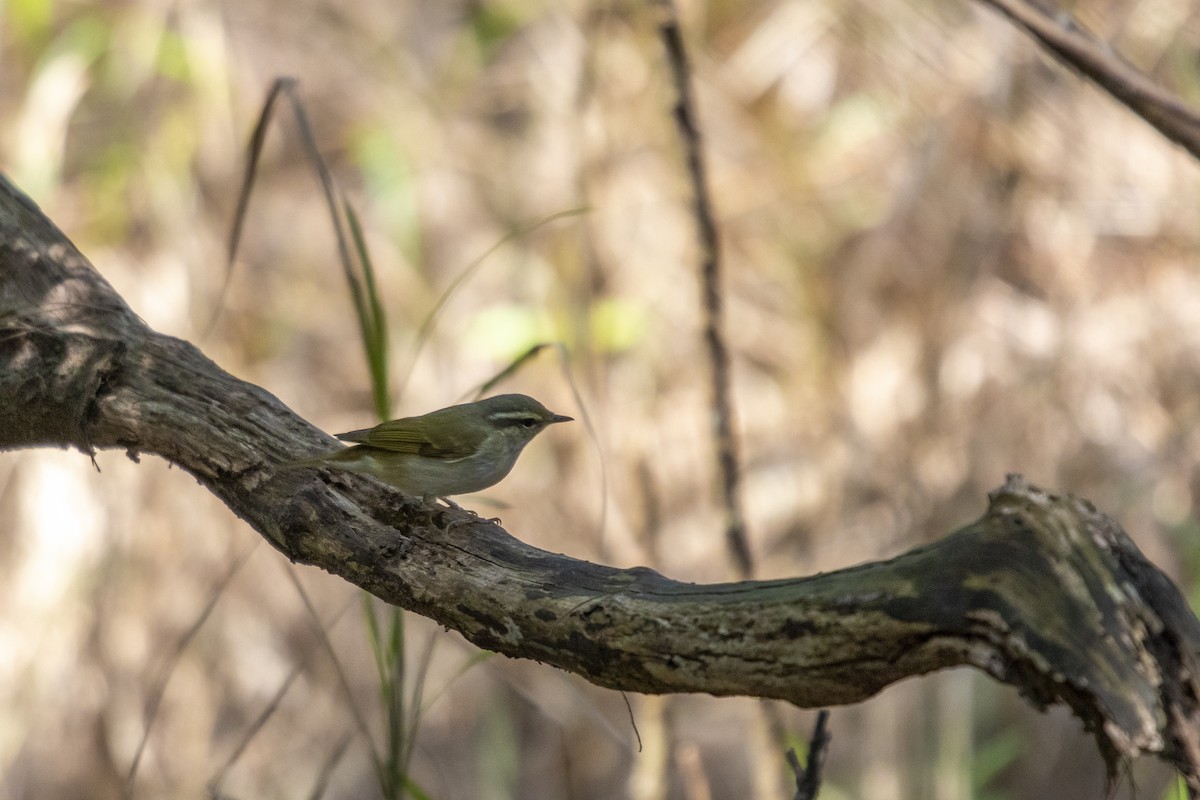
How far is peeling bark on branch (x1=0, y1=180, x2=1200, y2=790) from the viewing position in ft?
4.36

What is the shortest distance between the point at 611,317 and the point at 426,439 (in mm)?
2960

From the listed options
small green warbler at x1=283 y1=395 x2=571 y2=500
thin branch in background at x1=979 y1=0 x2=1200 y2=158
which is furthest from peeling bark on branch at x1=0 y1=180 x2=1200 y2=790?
thin branch in background at x1=979 y1=0 x2=1200 y2=158

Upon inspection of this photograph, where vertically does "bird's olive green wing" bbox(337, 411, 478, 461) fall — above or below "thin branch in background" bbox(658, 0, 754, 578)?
below

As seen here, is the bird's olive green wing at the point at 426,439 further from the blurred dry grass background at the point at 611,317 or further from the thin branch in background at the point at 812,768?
the blurred dry grass background at the point at 611,317

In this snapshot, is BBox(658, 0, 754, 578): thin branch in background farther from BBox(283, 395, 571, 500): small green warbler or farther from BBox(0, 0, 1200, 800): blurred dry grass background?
BBox(0, 0, 1200, 800): blurred dry grass background

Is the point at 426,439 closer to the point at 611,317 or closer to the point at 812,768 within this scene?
the point at 812,768

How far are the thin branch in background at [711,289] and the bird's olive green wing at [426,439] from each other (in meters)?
0.94

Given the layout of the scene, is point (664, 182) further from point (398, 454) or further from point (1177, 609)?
point (1177, 609)

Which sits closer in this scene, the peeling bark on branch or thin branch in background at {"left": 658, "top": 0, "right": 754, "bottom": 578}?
the peeling bark on branch

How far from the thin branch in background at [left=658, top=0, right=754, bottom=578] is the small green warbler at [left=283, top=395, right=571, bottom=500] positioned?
65cm

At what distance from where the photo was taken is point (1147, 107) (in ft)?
→ 6.75

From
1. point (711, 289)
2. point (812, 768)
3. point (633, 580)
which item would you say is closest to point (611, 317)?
point (711, 289)

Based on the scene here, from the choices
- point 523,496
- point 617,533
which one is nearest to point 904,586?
point 617,533

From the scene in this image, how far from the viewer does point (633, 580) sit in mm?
1729
